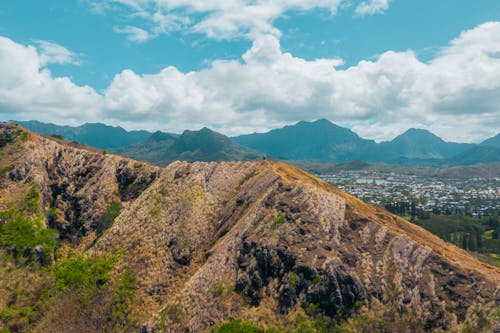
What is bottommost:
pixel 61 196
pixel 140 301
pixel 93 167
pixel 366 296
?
pixel 140 301

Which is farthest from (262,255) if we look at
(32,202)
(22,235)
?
(32,202)

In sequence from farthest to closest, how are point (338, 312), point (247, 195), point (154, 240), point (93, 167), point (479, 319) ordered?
point (93, 167)
point (247, 195)
point (154, 240)
point (338, 312)
point (479, 319)

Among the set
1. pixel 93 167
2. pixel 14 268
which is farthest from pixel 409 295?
pixel 93 167

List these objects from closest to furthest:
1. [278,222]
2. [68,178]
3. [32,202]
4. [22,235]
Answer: [278,222], [22,235], [32,202], [68,178]

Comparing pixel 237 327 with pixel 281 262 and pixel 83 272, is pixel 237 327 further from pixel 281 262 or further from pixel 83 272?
pixel 83 272

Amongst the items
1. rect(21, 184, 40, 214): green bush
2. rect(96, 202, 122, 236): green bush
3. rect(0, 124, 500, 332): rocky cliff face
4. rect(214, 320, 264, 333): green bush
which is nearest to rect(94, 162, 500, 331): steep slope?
rect(0, 124, 500, 332): rocky cliff face

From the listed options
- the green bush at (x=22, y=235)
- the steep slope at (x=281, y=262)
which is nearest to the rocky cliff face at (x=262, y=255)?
the steep slope at (x=281, y=262)

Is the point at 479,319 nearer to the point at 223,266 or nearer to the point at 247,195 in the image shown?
the point at 223,266

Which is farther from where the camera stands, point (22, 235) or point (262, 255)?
point (22, 235)
